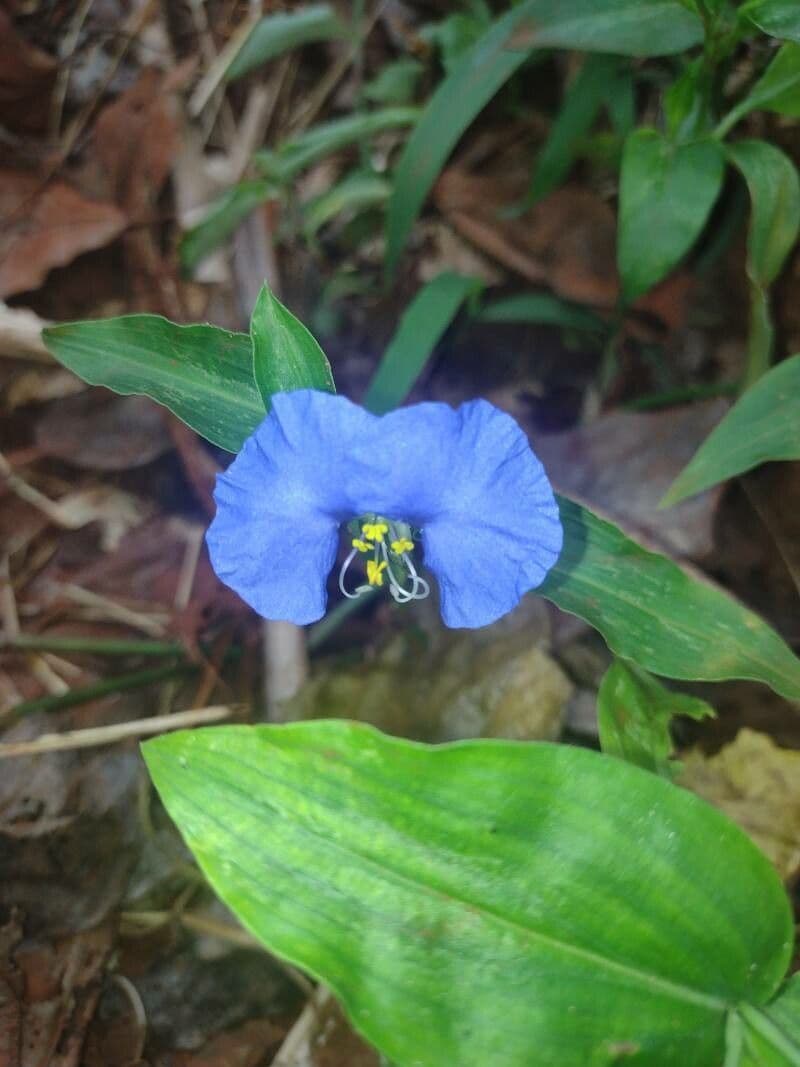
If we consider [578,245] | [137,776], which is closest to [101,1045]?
[137,776]

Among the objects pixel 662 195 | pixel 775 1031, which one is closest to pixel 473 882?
pixel 775 1031

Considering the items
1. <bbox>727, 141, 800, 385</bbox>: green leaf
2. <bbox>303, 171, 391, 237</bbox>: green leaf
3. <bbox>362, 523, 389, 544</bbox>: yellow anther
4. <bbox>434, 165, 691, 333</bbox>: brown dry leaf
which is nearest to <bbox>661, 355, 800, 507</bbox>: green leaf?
<bbox>727, 141, 800, 385</bbox>: green leaf

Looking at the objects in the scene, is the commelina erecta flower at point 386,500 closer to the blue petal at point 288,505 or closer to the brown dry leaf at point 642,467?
the blue petal at point 288,505

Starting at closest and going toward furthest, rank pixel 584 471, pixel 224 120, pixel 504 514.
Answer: pixel 504 514
pixel 584 471
pixel 224 120

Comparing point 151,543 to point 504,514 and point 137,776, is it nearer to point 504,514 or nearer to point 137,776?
point 137,776

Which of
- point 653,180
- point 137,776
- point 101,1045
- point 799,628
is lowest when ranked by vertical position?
point 101,1045

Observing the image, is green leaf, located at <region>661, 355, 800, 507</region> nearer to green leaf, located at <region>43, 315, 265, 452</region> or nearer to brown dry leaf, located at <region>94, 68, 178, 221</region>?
green leaf, located at <region>43, 315, 265, 452</region>
